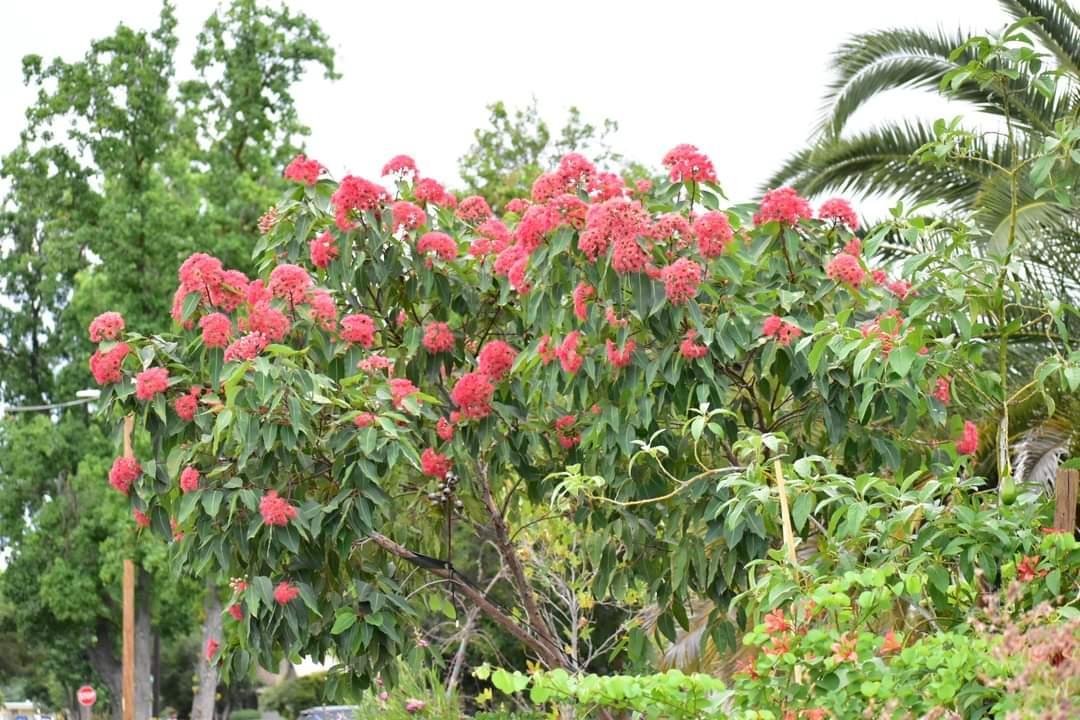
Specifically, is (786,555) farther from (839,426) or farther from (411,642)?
(411,642)

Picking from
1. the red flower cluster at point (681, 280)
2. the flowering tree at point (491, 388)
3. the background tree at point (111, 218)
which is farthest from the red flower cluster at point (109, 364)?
the background tree at point (111, 218)

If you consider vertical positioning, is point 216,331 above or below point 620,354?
above

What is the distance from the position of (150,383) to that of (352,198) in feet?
5.04

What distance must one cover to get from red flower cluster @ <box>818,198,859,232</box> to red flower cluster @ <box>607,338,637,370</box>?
4.46ft

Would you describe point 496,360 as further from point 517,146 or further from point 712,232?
point 517,146

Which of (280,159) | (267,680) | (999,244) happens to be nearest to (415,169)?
(999,244)

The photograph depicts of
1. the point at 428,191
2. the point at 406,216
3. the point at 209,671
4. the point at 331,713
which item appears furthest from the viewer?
the point at 209,671

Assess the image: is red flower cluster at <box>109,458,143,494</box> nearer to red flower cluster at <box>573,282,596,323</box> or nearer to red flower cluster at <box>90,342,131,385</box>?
red flower cluster at <box>90,342,131,385</box>

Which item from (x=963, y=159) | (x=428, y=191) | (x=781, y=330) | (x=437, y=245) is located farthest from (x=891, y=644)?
(x=963, y=159)

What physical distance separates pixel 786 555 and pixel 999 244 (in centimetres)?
724

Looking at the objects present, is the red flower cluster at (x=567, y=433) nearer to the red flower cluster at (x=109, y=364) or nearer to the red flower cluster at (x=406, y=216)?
the red flower cluster at (x=406, y=216)

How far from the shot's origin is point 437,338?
8.71m

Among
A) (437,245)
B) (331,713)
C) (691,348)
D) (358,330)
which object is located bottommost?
(331,713)

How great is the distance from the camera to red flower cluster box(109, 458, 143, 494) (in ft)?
26.9
